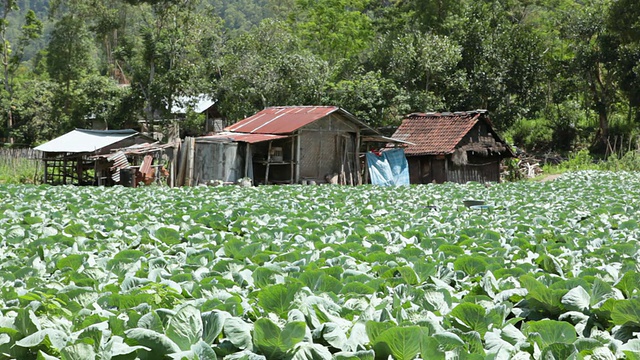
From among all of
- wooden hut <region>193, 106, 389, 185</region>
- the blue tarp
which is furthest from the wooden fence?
wooden hut <region>193, 106, 389, 185</region>

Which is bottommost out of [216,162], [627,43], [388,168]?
[388,168]

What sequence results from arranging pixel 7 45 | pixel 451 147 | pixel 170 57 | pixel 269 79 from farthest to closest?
pixel 7 45 → pixel 170 57 → pixel 269 79 → pixel 451 147

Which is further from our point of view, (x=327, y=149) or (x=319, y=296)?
(x=327, y=149)

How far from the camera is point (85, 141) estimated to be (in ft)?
107

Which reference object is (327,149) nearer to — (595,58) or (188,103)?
(188,103)

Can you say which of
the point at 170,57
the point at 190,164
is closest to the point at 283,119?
the point at 190,164

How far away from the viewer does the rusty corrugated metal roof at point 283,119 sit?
26525 millimetres

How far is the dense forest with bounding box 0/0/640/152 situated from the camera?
3747 centimetres

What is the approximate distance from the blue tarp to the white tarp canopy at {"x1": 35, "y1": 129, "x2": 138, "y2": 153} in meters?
12.2

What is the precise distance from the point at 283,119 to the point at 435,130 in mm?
9191

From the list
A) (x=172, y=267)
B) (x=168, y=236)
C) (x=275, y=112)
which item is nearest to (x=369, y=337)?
(x=172, y=267)

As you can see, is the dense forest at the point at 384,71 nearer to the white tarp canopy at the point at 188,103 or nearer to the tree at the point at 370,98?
the tree at the point at 370,98

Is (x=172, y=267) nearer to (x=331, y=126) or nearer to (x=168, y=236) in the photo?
(x=168, y=236)

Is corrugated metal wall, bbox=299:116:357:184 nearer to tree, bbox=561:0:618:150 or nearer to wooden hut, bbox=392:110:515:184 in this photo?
wooden hut, bbox=392:110:515:184
